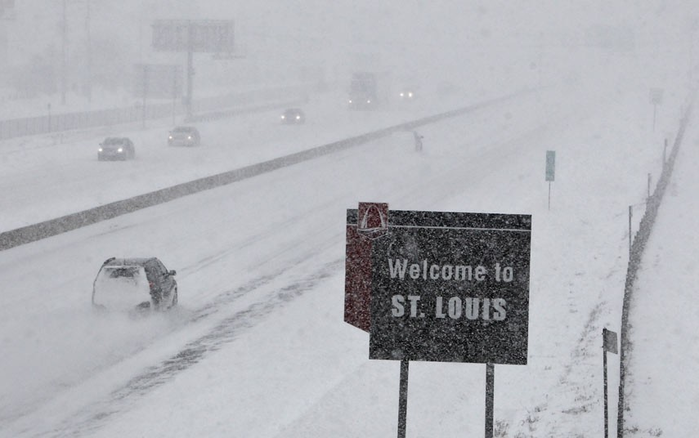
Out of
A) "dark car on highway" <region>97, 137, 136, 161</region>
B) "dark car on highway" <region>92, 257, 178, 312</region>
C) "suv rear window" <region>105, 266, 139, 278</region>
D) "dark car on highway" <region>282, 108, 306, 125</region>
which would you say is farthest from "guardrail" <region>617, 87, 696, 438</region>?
"dark car on highway" <region>282, 108, 306, 125</region>

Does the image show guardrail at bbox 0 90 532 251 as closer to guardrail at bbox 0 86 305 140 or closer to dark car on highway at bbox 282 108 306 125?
dark car on highway at bbox 282 108 306 125

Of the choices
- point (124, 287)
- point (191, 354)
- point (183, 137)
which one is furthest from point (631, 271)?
point (183, 137)

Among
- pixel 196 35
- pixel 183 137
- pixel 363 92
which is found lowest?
pixel 183 137

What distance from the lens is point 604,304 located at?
19.7 metres

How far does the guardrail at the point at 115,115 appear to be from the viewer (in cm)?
7255

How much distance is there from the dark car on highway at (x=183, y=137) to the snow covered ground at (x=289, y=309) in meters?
8.37

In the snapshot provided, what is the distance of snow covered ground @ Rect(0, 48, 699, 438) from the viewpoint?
13977 mm

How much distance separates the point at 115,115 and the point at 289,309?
222 feet

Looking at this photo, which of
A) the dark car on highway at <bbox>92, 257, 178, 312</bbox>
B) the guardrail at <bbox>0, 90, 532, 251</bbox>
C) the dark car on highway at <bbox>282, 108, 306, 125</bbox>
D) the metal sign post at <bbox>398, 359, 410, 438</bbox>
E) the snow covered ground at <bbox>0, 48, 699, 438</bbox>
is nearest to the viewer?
the metal sign post at <bbox>398, 359, 410, 438</bbox>

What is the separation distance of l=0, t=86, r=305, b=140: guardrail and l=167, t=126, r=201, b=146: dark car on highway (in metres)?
13.3

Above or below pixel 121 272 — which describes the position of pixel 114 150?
above

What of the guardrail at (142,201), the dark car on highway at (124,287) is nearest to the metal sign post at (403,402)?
the dark car on highway at (124,287)

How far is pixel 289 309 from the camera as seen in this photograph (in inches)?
836

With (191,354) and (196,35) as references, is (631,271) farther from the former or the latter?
(196,35)
